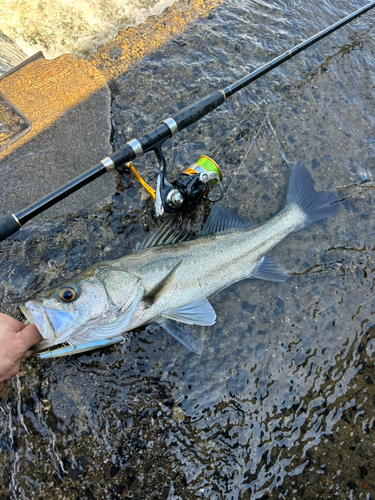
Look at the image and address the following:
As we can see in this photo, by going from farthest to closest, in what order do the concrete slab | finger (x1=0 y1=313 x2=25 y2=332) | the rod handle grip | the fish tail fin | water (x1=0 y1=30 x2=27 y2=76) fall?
water (x1=0 y1=30 x2=27 y2=76)
the concrete slab
the fish tail fin
finger (x1=0 y1=313 x2=25 y2=332)
the rod handle grip

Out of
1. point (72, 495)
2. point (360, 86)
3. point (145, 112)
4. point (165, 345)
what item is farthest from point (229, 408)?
point (360, 86)

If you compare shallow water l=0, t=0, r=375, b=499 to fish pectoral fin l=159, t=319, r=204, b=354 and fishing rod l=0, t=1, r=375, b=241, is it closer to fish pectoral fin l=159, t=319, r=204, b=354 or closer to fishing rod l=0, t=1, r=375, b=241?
fish pectoral fin l=159, t=319, r=204, b=354

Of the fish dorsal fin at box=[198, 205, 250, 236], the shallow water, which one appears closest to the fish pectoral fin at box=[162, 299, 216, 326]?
the shallow water

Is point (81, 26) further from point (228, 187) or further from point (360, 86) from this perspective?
point (360, 86)

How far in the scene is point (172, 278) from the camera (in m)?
2.83

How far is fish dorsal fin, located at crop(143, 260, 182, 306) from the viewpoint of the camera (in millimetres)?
2740

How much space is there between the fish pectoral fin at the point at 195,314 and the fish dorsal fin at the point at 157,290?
0.17 metres

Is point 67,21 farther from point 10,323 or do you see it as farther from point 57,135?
point 10,323

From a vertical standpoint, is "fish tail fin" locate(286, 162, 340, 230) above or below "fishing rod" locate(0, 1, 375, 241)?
below

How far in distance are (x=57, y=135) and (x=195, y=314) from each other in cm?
248

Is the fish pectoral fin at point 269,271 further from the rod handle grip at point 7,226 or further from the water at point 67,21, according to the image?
the water at point 67,21

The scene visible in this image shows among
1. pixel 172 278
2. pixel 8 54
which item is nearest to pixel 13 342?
pixel 172 278

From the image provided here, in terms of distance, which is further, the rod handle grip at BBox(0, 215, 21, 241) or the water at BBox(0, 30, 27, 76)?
the water at BBox(0, 30, 27, 76)

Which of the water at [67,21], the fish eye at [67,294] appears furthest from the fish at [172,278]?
the water at [67,21]
